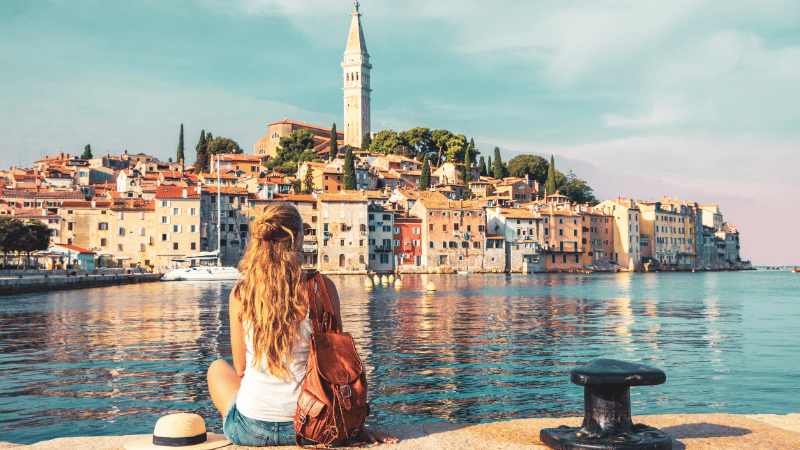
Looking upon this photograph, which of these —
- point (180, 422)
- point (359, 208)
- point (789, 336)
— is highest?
point (359, 208)

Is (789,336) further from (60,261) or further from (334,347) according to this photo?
(60,261)

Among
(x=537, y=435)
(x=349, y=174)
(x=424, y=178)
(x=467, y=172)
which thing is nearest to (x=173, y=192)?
(x=349, y=174)

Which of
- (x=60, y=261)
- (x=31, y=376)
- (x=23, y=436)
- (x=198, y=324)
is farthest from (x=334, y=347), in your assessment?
(x=60, y=261)

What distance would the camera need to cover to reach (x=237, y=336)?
3.87 m

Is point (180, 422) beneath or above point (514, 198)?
beneath

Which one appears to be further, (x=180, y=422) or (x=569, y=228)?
(x=569, y=228)

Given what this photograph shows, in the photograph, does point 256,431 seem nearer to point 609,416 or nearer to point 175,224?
point 609,416

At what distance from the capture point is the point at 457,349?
45.4 feet

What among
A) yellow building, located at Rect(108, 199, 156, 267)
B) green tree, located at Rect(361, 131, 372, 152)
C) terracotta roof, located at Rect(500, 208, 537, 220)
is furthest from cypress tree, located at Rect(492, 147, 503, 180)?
yellow building, located at Rect(108, 199, 156, 267)

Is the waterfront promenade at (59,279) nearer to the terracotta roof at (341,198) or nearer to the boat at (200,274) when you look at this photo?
the boat at (200,274)

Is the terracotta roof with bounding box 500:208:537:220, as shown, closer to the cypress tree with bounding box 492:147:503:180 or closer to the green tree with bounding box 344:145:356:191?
the green tree with bounding box 344:145:356:191

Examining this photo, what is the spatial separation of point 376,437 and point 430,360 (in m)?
8.16

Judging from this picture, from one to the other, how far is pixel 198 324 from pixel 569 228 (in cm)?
7141

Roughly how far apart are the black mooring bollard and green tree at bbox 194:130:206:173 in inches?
3732
